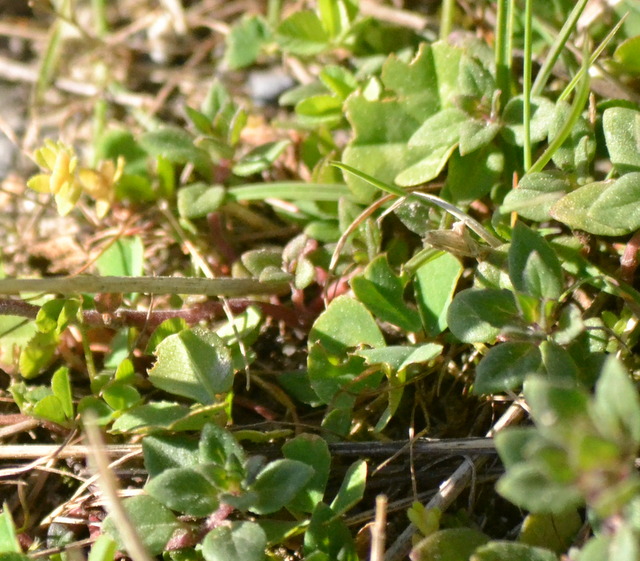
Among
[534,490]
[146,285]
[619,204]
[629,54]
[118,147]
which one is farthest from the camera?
[118,147]

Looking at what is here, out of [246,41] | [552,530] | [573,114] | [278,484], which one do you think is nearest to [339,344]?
[278,484]

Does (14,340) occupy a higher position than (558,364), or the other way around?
(558,364)

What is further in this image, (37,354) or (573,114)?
(37,354)

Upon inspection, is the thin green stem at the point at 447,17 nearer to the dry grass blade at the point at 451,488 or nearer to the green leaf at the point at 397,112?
the green leaf at the point at 397,112

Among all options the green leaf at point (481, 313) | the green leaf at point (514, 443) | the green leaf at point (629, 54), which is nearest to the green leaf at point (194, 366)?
the green leaf at point (481, 313)

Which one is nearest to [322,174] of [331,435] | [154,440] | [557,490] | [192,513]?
[331,435]

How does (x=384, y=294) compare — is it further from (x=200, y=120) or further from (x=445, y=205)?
(x=200, y=120)

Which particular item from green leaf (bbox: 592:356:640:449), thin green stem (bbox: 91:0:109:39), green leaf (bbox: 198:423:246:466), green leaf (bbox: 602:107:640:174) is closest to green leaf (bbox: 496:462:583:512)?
green leaf (bbox: 592:356:640:449)
